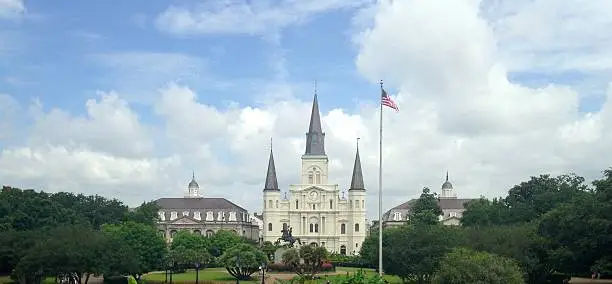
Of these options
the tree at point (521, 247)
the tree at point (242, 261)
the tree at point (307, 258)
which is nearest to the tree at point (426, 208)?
the tree at point (307, 258)

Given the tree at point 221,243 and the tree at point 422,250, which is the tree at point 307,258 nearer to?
the tree at point 422,250

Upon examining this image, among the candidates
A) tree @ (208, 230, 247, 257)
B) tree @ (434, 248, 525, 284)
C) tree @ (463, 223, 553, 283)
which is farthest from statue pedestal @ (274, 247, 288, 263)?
tree @ (434, 248, 525, 284)

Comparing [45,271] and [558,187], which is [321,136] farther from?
[45,271]

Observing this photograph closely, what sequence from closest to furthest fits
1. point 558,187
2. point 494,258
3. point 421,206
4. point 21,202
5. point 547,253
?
1. point 494,258
2. point 547,253
3. point 21,202
4. point 558,187
5. point 421,206

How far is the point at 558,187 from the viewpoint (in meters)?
74.7

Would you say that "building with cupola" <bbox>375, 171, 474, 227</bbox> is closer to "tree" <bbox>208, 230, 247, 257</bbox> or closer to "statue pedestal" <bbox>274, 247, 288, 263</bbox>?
"tree" <bbox>208, 230, 247, 257</bbox>

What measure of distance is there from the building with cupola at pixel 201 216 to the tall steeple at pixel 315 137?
20631mm

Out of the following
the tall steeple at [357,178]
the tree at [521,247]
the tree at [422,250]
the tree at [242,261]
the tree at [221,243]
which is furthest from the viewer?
the tall steeple at [357,178]

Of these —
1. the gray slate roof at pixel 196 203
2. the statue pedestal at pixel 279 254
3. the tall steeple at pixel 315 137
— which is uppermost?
the tall steeple at pixel 315 137

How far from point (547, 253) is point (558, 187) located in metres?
32.1

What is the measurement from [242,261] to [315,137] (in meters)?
62.4

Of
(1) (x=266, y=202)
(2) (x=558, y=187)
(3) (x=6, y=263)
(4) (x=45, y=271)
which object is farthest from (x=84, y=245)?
(1) (x=266, y=202)

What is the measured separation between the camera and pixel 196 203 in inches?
5320

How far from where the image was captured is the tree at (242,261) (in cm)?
5856
